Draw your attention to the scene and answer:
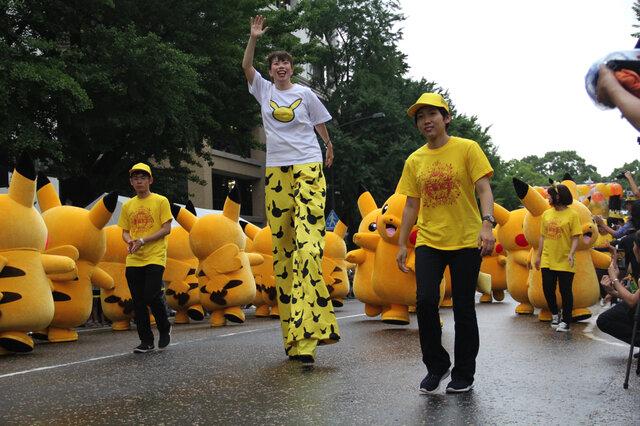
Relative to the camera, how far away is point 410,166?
4.85 meters

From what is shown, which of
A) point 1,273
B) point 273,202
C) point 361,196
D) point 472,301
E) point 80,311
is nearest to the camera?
point 472,301

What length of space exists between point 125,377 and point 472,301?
251cm

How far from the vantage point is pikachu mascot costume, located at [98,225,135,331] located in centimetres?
1147

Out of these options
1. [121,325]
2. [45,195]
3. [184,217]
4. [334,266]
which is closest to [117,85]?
[184,217]

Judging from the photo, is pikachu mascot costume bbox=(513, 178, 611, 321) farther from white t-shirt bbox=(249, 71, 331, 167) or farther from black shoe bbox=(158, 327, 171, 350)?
black shoe bbox=(158, 327, 171, 350)

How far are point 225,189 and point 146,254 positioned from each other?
96.2 ft

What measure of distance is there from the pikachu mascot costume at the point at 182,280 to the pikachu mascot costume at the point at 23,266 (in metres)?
4.28

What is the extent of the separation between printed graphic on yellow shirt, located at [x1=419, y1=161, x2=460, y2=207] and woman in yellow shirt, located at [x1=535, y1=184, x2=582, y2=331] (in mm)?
4862

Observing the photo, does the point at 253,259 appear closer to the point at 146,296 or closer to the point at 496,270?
the point at 146,296

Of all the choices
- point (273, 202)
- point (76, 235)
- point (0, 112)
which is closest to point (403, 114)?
point (0, 112)

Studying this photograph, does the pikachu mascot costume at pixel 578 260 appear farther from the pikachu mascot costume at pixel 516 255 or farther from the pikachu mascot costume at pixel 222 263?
the pikachu mascot costume at pixel 222 263

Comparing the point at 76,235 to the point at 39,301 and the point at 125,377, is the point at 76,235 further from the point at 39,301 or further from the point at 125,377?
the point at 125,377

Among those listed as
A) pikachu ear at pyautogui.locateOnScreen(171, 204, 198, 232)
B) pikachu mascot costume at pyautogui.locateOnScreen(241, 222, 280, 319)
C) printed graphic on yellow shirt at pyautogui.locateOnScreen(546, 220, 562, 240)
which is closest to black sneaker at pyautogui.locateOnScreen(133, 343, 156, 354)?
pikachu ear at pyautogui.locateOnScreen(171, 204, 198, 232)

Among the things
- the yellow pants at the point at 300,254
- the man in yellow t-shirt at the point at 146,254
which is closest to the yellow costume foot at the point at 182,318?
the man in yellow t-shirt at the point at 146,254
